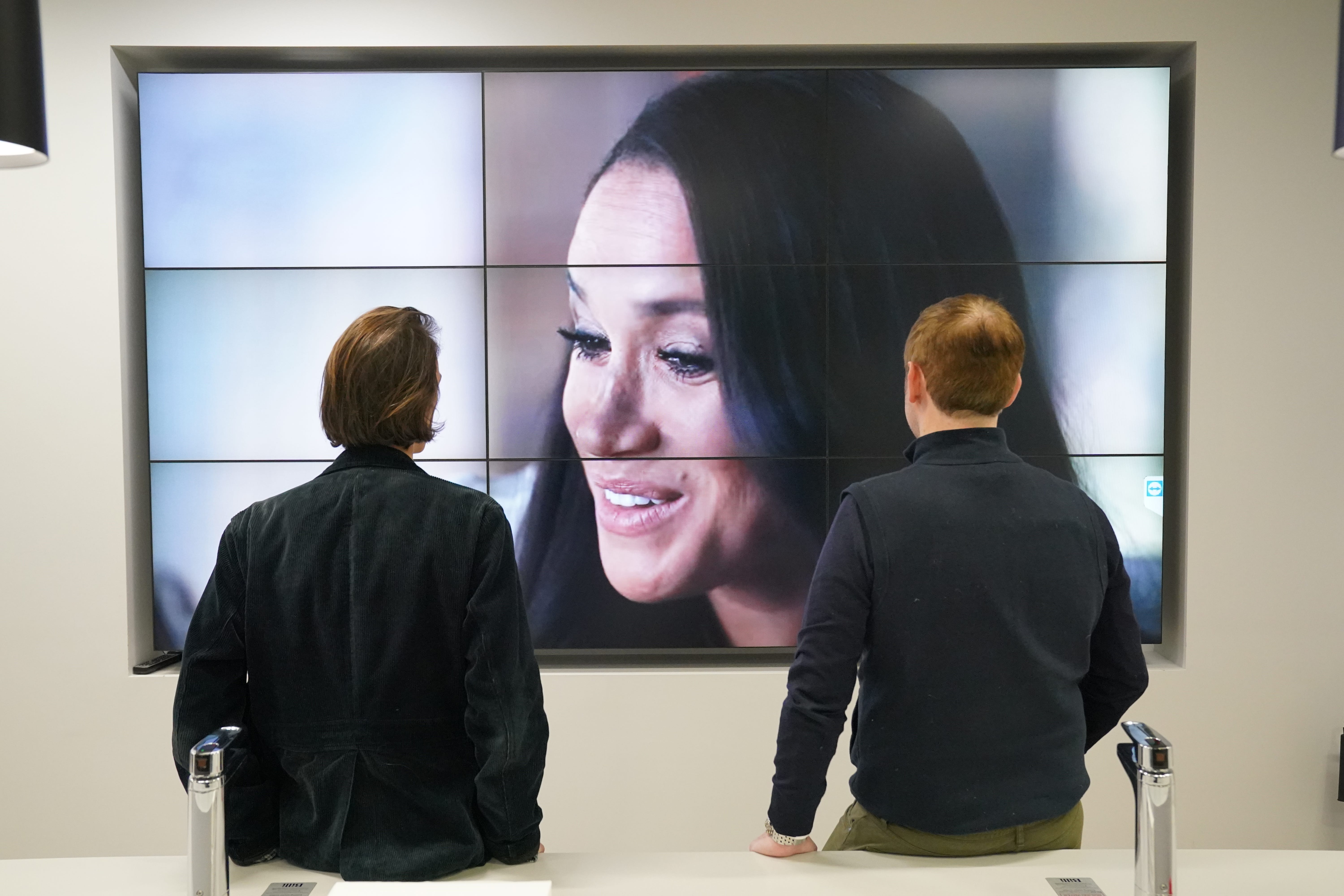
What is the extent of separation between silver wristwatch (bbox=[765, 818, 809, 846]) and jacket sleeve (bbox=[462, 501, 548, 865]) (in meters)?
0.35

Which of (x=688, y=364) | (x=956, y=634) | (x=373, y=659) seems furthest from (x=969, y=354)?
(x=688, y=364)

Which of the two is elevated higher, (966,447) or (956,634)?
(966,447)

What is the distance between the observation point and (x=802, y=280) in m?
3.19

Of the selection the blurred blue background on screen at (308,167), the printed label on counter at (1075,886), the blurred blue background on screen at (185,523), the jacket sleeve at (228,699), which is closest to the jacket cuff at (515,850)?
the jacket sleeve at (228,699)

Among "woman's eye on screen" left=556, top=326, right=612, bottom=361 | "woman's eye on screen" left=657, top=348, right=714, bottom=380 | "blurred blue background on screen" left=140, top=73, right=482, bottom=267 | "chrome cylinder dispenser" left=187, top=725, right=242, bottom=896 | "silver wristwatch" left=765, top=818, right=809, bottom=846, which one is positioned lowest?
"silver wristwatch" left=765, top=818, right=809, bottom=846

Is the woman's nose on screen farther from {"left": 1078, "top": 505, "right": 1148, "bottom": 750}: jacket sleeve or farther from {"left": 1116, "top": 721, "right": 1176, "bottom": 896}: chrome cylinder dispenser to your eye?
{"left": 1116, "top": 721, "right": 1176, "bottom": 896}: chrome cylinder dispenser

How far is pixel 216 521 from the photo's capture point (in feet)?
10.5

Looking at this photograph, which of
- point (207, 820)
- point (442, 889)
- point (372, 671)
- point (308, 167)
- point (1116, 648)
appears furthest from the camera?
point (308, 167)

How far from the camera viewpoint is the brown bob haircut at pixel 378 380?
55.6 inches

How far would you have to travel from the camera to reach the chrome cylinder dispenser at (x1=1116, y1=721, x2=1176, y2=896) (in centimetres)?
113

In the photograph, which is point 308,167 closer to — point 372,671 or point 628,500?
point 628,500

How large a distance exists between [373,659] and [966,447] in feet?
3.08

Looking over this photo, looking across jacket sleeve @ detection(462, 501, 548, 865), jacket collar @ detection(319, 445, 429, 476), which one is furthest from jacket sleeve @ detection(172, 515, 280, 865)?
jacket sleeve @ detection(462, 501, 548, 865)

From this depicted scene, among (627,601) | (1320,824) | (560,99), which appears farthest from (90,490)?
(1320,824)
